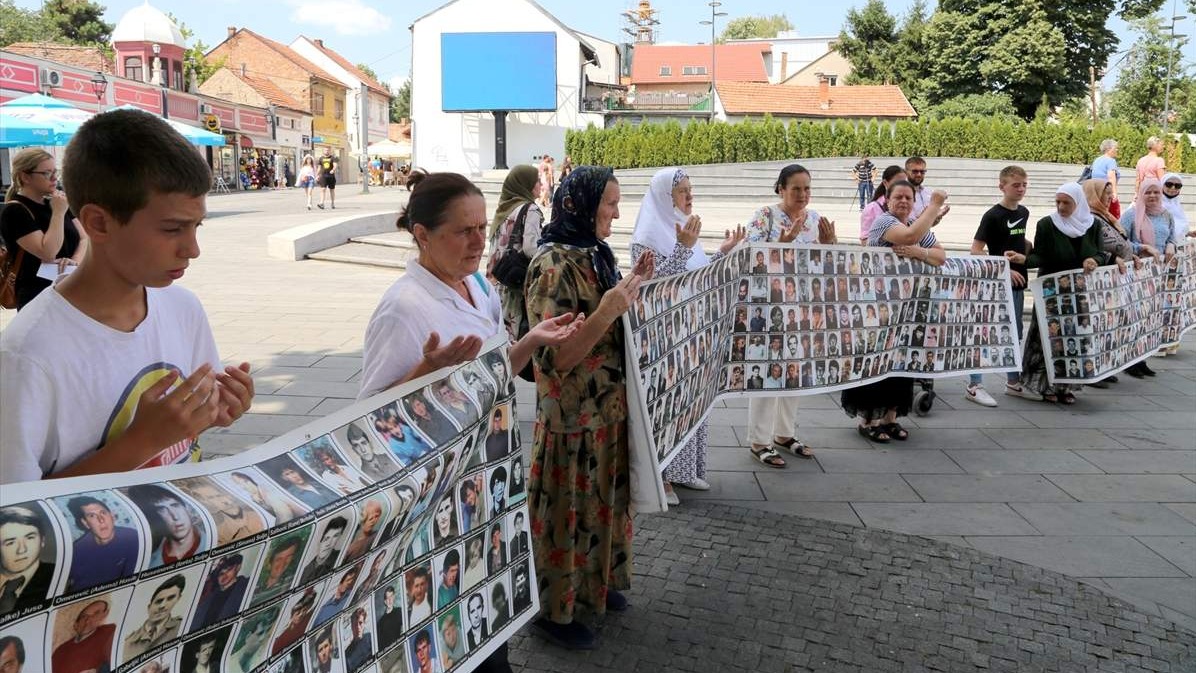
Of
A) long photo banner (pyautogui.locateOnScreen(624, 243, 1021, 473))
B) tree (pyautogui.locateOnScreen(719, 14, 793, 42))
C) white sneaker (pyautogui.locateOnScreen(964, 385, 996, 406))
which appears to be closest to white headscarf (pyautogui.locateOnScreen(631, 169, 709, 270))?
long photo banner (pyautogui.locateOnScreen(624, 243, 1021, 473))

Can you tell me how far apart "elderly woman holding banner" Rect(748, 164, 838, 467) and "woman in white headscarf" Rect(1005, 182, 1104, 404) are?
8.40 ft

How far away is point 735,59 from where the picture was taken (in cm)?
7788

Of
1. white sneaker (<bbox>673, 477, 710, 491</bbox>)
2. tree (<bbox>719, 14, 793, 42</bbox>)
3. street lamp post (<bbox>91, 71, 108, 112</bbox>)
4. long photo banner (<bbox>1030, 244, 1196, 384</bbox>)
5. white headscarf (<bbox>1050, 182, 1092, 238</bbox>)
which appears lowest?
white sneaker (<bbox>673, 477, 710, 491</bbox>)

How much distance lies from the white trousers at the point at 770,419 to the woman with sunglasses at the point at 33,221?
14.6 feet

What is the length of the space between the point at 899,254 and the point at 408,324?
442 cm

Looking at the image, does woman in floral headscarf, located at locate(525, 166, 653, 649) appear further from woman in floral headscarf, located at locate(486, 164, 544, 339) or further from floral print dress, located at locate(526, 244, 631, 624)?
woman in floral headscarf, located at locate(486, 164, 544, 339)

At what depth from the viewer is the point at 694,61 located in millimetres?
77562

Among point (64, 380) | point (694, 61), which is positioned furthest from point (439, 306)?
point (694, 61)

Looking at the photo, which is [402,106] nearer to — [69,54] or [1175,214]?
[69,54]

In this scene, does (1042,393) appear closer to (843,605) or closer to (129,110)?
(843,605)

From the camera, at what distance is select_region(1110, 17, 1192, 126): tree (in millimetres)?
47647

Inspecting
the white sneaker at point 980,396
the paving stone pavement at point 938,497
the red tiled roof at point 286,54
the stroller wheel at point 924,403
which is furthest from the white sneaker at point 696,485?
the red tiled roof at point 286,54

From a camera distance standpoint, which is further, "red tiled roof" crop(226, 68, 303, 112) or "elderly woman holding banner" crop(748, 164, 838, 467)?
"red tiled roof" crop(226, 68, 303, 112)

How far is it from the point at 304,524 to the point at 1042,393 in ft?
24.0
